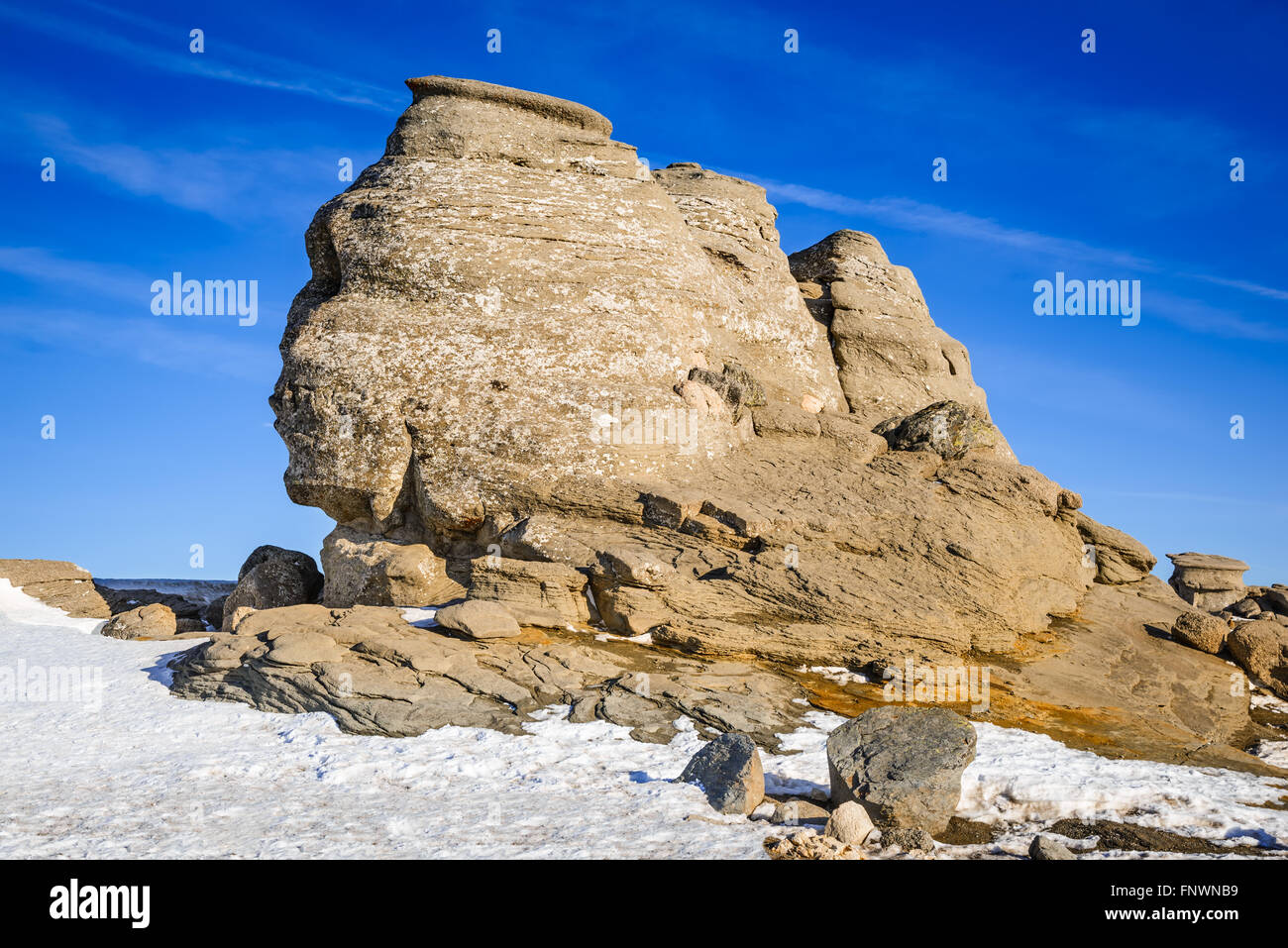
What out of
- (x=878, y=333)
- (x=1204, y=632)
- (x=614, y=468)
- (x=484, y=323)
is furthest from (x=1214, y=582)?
(x=484, y=323)

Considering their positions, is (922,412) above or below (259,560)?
above

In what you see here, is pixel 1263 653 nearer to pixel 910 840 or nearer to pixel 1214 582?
pixel 910 840

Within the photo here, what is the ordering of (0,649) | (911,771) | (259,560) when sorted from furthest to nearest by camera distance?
(259,560) → (0,649) → (911,771)

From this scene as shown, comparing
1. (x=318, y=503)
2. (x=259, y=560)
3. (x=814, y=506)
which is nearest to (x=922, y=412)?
(x=814, y=506)

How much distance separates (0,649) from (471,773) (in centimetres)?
964

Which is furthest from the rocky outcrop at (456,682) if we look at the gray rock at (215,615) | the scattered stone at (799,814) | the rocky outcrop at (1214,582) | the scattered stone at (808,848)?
the rocky outcrop at (1214,582)

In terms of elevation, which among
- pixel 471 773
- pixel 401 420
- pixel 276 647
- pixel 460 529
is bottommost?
pixel 471 773

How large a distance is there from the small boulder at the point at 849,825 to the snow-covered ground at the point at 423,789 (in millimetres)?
594

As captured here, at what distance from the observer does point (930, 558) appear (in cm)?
1425

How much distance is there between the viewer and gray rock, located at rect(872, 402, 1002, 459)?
A: 17.0 meters

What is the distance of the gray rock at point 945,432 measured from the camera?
668 inches

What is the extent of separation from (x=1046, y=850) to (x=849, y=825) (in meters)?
1.53

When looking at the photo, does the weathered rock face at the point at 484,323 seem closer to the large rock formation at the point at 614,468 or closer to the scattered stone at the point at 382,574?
the large rock formation at the point at 614,468

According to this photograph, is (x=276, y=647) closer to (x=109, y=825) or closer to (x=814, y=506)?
(x=109, y=825)
